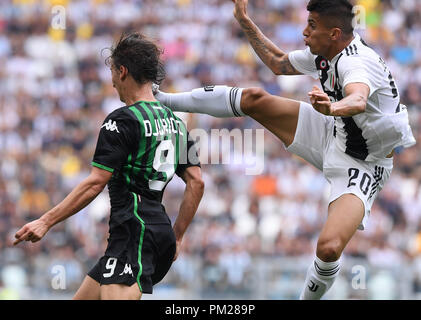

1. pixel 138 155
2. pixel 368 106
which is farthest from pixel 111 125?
pixel 368 106

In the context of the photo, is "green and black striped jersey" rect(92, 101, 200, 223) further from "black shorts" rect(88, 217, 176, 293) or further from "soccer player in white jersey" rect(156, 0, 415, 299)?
"soccer player in white jersey" rect(156, 0, 415, 299)

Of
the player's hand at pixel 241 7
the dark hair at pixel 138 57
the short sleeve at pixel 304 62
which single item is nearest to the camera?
the dark hair at pixel 138 57

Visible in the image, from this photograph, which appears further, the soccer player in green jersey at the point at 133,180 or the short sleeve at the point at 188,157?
the short sleeve at the point at 188,157

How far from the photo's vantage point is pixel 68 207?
5820mm

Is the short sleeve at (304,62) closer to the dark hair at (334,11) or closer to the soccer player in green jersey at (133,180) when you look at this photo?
the dark hair at (334,11)

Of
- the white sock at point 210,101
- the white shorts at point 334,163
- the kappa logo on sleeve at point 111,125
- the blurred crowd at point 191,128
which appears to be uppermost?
the kappa logo on sleeve at point 111,125

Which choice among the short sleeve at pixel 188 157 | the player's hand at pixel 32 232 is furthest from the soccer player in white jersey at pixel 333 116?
the player's hand at pixel 32 232

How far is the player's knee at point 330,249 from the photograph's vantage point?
22.7 ft

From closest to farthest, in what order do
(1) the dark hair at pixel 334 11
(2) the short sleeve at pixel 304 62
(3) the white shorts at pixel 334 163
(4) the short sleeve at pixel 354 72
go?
(4) the short sleeve at pixel 354 72 → (1) the dark hair at pixel 334 11 → (3) the white shorts at pixel 334 163 → (2) the short sleeve at pixel 304 62

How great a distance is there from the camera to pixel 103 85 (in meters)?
17.3

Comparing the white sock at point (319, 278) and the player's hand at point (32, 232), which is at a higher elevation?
the player's hand at point (32, 232)

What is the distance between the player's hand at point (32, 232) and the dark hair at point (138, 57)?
4.05 ft

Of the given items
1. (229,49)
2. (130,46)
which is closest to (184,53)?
(229,49)

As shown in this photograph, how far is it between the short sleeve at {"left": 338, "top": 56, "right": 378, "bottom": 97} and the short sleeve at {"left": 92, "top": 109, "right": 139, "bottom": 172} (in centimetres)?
Result: 163
